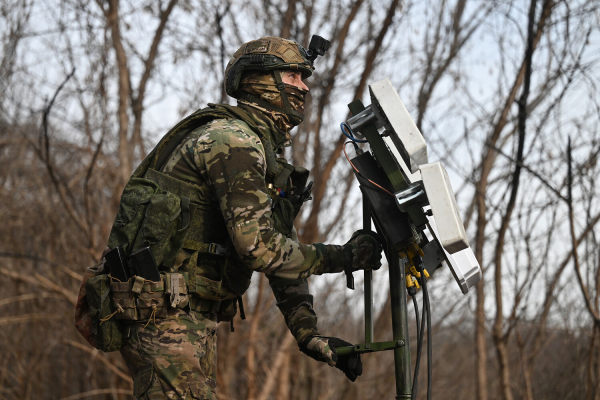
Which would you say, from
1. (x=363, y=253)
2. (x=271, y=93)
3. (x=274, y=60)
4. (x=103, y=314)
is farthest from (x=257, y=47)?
(x=103, y=314)

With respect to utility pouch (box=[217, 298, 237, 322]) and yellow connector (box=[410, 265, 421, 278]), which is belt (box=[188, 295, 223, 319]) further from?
yellow connector (box=[410, 265, 421, 278])

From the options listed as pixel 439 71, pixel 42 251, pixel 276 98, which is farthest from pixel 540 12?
pixel 42 251

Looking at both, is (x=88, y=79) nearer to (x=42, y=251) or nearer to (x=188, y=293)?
(x=42, y=251)

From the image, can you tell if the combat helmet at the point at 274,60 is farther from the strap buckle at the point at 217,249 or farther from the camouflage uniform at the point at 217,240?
the strap buckle at the point at 217,249

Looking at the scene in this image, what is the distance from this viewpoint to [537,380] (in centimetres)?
1025

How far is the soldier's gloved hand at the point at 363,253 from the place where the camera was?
8.48ft

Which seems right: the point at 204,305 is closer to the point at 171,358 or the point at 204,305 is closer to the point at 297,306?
the point at 171,358

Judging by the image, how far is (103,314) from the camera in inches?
98.9

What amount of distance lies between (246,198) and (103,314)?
2.50 feet

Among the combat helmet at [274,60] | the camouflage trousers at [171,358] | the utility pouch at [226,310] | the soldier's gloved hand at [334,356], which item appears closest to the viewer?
the camouflage trousers at [171,358]


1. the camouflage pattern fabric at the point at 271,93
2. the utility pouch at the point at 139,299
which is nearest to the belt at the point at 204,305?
the utility pouch at the point at 139,299

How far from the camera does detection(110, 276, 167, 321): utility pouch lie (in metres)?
2.46

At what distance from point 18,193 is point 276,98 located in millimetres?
9238

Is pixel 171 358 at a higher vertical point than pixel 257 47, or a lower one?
lower
